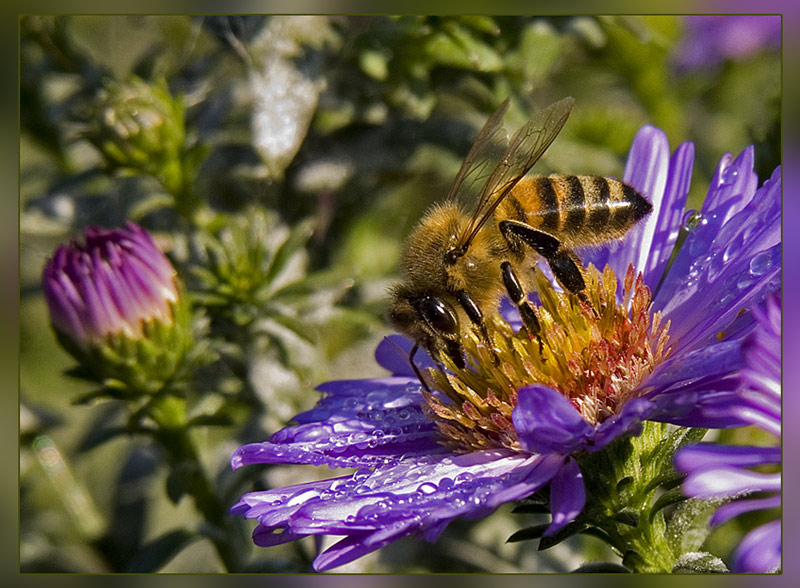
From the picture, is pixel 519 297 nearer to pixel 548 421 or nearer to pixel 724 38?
pixel 548 421

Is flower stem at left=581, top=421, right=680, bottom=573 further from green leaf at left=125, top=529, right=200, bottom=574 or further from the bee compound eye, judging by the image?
green leaf at left=125, top=529, right=200, bottom=574

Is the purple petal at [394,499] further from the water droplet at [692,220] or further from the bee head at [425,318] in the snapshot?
the water droplet at [692,220]

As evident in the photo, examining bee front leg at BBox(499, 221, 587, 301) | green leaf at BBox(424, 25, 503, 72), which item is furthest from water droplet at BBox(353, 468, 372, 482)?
green leaf at BBox(424, 25, 503, 72)

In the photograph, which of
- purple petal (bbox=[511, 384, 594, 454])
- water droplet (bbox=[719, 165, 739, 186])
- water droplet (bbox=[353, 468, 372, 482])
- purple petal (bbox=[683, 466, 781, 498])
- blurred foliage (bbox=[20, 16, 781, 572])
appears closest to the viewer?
purple petal (bbox=[683, 466, 781, 498])

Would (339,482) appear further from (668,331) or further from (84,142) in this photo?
(84,142)

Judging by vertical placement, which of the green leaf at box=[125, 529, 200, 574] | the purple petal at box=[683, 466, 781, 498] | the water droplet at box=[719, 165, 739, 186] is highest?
the water droplet at box=[719, 165, 739, 186]

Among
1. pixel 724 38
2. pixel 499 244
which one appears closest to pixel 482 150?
pixel 499 244

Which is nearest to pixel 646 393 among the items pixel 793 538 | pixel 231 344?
pixel 793 538
